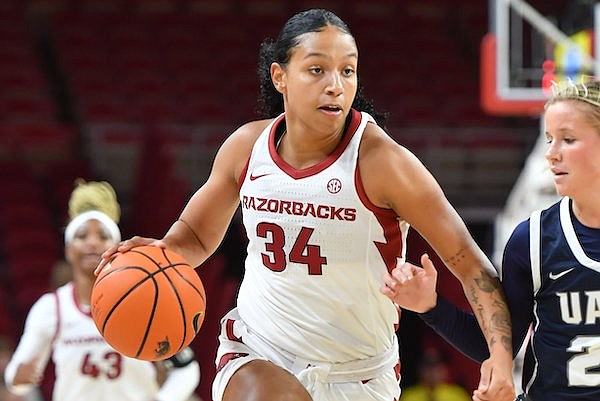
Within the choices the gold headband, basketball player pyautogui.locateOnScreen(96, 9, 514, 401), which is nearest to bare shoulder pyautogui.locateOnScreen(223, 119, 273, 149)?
basketball player pyautogui.locateOnScreen(96, 9, 514, 401)

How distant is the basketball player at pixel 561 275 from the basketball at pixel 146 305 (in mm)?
790

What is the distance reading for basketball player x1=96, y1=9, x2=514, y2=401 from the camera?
11.9 ft

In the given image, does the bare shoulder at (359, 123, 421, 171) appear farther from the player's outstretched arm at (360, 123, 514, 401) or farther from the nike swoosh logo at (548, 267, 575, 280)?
the nike swoosh logo at (548, 267, 575, 280)

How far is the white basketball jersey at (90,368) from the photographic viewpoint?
19.0 ft

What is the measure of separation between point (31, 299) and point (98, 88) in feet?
12.4

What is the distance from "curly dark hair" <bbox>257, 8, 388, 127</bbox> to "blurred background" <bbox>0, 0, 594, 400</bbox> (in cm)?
651

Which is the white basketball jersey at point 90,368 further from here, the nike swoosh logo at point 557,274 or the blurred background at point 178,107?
the blurred background at point 178,107

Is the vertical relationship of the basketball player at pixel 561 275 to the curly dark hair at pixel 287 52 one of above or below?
below

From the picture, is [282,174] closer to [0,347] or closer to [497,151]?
[0,347]

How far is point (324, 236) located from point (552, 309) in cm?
77

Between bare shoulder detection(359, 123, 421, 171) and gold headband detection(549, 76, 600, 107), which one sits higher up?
gold headband detection(549, 76, 600, 107)

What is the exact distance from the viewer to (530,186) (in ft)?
30.7

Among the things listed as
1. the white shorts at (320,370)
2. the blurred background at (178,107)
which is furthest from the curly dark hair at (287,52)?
the blurred background at (178,107)

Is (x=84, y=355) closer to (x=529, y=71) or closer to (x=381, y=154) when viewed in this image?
(x=381, y=154)
